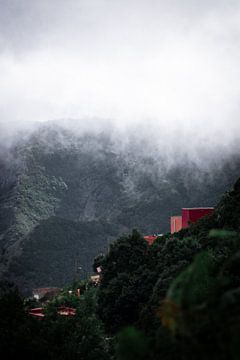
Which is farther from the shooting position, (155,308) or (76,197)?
(76,197)

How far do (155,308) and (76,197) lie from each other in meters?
92.0

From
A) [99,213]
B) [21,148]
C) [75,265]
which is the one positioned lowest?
[75,265]

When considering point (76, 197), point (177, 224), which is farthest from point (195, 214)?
point (76, 197)

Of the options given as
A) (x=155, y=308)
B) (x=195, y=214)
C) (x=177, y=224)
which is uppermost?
(x=177, y=224)

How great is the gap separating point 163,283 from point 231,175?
7289 cm

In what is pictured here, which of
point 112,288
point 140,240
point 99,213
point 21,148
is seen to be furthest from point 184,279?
point 21,148

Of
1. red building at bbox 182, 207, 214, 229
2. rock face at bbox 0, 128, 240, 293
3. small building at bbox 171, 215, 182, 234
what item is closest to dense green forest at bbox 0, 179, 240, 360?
red building at bbox 182, 207, 214, 229

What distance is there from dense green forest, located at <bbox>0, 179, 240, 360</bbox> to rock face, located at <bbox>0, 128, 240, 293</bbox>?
39.7 meters

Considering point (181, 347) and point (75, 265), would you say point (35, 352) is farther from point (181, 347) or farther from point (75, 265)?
point (75, 265)

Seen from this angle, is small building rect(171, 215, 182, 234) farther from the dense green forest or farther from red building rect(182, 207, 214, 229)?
the dense green forest

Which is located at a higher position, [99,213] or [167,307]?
[99,213]

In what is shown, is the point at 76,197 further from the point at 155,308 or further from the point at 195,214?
the point at 155,308

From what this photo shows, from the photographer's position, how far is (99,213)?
107062 millimetres

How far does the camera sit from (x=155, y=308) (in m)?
24.0
